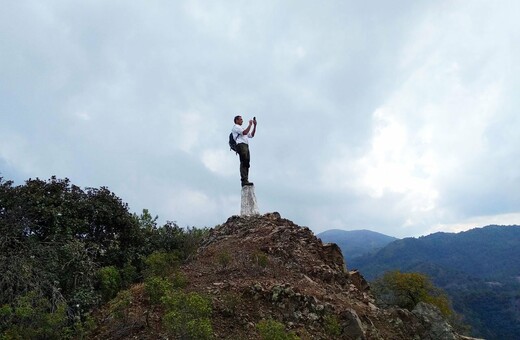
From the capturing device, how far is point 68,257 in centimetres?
1103

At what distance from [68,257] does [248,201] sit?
632cm

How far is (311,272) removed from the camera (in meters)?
11.8

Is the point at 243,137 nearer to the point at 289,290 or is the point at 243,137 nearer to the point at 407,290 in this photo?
the point at 289,290

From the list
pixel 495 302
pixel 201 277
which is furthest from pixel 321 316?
pixel 495 302

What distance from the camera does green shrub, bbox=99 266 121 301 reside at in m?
11.0

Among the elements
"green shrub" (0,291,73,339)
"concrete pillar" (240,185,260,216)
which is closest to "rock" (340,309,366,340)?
"green shrub" (0,291,73,339)

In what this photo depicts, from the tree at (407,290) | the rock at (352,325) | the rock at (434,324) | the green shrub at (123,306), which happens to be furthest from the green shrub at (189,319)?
the tree at (407,290)

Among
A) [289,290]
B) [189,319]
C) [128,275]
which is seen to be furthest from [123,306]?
[128,275]

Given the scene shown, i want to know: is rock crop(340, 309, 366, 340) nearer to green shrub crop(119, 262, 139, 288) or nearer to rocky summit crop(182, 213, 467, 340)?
rocky summit crop(182, 213, 467, 340)

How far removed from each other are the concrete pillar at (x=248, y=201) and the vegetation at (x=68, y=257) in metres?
2.16

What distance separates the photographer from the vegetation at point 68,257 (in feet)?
27.6

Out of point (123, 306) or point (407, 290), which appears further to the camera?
point (407, 290)

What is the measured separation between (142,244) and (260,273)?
18.4 feet

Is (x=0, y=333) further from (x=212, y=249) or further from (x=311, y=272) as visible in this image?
(x=311, y=272)
